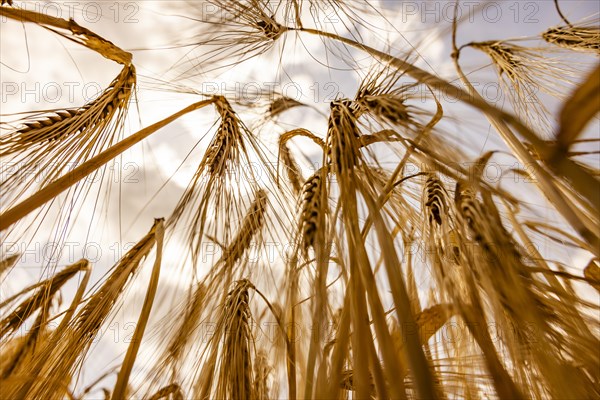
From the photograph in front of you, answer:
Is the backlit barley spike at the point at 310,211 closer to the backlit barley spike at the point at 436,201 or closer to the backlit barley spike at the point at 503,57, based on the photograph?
the backlit barley spike at the point at 436,201

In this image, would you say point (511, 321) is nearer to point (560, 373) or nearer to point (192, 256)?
point (560, 373)

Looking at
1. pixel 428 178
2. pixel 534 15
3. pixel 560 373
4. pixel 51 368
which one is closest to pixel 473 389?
pixel 560 373

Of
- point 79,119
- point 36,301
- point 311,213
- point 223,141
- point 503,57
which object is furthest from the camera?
point 503,57

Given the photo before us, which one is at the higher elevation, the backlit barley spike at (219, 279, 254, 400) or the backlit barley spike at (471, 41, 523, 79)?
the backlit barley spike at (471, 41, 523, 79)

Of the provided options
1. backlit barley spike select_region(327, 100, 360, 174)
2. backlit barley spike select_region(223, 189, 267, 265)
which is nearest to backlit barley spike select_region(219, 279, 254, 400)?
backlit barley spike select_region(223, 189, 267, 265)

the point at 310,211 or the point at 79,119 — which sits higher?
the point at 79,119

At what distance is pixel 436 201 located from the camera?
861mm

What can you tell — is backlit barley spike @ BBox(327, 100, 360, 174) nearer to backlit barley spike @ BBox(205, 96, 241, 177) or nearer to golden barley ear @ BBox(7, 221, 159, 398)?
backlit barley spike @ BBox(205, 96, 241, 177)

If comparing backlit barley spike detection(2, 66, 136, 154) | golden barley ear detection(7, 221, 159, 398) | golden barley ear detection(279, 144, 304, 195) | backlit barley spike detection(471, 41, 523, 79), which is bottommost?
golden barley ear detection(7, 221, 159, 398)

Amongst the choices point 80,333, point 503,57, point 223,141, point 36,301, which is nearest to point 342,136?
point 223,141

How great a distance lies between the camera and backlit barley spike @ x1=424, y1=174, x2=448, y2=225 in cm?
84

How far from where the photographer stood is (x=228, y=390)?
953mm

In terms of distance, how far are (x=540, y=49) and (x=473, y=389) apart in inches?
43.6

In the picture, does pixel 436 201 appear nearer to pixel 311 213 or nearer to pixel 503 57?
pixel 311 213
